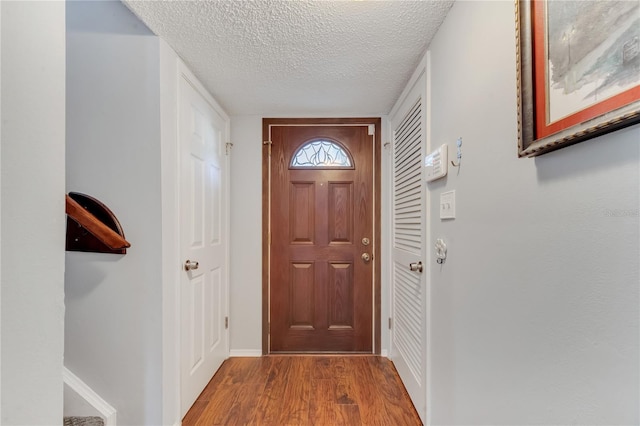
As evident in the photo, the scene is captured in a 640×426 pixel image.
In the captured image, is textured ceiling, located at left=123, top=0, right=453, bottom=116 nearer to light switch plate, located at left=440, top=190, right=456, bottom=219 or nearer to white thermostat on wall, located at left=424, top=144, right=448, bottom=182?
white thermostat on wall, located at left=424, top=144, right=448, bottom=182

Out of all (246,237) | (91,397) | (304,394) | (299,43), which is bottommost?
(304,394)

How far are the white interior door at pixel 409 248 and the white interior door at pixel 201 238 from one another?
1321 mm

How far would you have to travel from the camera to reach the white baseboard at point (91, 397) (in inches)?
53.1

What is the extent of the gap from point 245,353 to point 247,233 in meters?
1.01

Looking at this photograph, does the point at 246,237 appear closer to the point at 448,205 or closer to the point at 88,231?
the point at 88,231

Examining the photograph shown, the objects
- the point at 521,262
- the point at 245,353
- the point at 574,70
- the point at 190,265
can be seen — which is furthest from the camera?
the point at 245,353

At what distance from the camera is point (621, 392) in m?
0.52

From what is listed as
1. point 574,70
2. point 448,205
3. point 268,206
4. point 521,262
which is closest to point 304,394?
point 268,206

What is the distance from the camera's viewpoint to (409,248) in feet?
5.97

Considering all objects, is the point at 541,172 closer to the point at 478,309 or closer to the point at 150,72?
the point at 478,309

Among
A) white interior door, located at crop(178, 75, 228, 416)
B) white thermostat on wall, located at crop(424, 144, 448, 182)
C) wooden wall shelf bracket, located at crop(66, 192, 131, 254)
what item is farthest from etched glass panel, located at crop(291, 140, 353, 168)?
wooden wall shelf bracket, located at crop(66, 192, 131, 254)

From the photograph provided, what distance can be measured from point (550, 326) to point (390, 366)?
5.78ft

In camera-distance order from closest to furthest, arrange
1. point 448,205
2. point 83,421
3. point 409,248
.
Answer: point 448,205, point 83,421, point 409,248

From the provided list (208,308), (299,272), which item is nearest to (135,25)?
(208,308)
